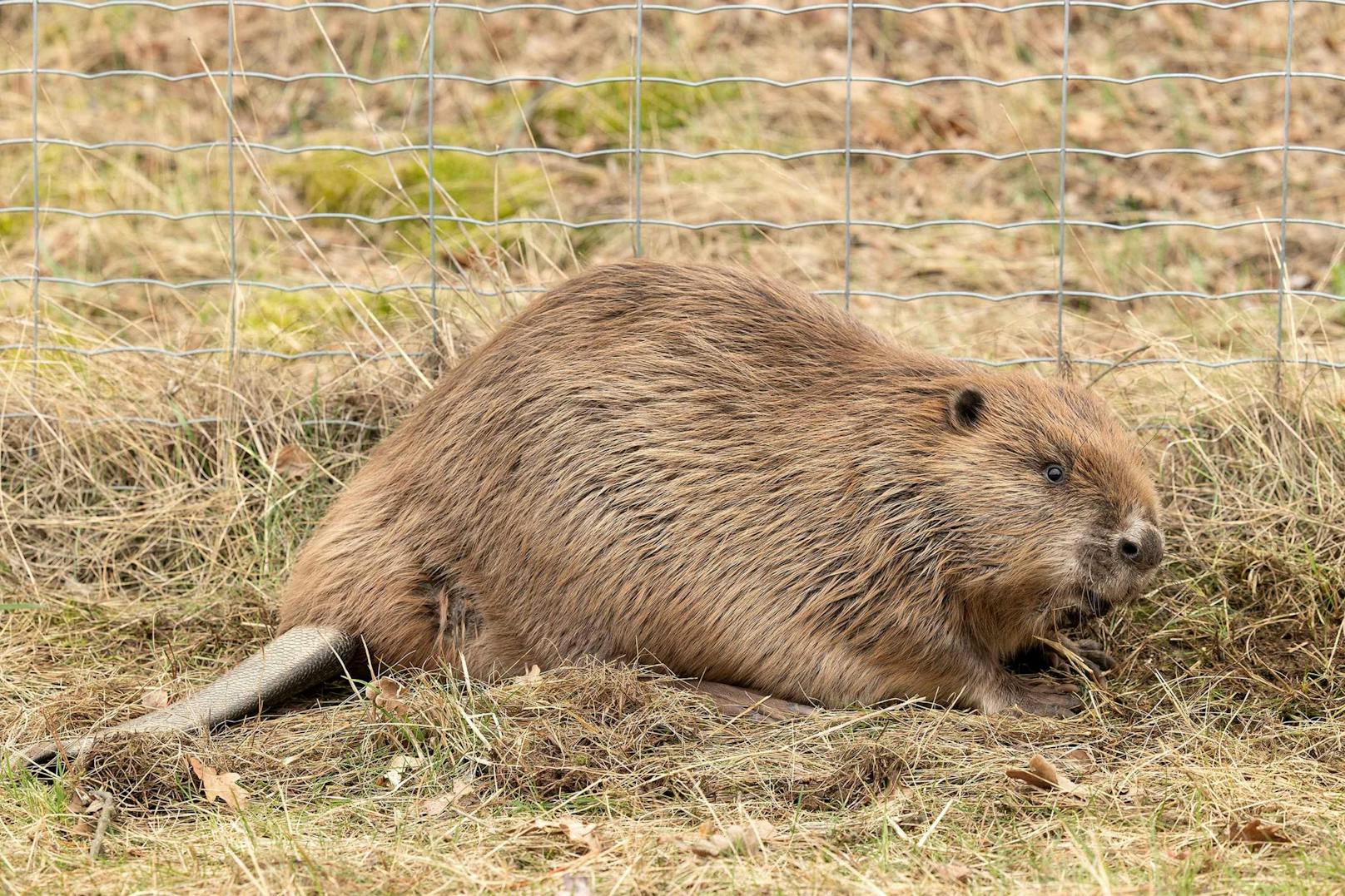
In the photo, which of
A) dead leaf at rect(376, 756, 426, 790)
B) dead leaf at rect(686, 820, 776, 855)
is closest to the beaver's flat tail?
dead leaf at rect(376, 756, 426, 790)

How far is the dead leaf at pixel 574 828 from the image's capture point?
249 centimetres

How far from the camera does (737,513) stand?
123 inches

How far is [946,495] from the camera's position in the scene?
3.04 m

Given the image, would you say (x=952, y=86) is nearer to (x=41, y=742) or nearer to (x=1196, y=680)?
(x=1196, y=680)

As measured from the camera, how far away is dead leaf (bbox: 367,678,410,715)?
2938 mm

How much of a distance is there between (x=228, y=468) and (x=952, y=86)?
391 cm

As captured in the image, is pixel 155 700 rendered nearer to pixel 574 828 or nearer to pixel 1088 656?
pixel 574 828

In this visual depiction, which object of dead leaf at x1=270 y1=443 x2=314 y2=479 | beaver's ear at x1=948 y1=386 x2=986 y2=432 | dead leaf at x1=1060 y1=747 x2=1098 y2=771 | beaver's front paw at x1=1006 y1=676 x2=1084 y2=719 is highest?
beaver's ear at x1=948 y1=386 x2=986 y2=432

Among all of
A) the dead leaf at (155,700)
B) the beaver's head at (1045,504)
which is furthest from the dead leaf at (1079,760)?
the dead leaf at (155,700)

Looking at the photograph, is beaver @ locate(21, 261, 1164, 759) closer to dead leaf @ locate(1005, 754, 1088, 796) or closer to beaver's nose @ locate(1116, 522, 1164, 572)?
beaver's nose @ locate(1116, 522, 1164, 572)

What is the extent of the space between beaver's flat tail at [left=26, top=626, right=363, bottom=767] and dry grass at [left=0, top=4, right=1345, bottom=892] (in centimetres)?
6

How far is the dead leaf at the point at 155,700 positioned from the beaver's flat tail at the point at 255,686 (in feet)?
0.29

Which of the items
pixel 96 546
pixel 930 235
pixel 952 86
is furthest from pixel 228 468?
pixel 952 86

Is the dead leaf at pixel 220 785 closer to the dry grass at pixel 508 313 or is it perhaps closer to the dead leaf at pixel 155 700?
the dry grass at pixel 508 313
